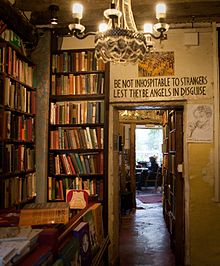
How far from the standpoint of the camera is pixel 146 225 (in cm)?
662

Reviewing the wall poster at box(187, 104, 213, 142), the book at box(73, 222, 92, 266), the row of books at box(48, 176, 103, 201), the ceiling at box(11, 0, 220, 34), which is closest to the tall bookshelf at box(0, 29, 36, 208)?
the row of books at box(48, 176, 103, 201)

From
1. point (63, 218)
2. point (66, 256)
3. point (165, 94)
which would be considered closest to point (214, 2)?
point (165, 94)

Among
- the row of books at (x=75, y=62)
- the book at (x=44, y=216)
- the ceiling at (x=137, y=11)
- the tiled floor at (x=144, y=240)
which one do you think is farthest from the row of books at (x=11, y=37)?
the tiled floor at (x=144, y=240)

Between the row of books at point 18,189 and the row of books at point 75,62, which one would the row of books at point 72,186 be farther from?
the row of books at point 75,62

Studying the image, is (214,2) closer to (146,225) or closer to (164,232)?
(164,232)

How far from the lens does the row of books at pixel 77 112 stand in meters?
4.36

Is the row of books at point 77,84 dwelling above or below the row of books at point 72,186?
above

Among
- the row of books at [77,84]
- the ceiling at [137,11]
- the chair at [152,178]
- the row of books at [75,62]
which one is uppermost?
the ceiling at [137,11]

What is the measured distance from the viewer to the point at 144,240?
5477 mm

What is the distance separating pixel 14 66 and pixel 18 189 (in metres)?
1.36

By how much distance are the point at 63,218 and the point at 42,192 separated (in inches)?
82.1

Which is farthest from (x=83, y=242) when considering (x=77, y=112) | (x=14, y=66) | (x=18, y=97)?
(x=77, y=112)

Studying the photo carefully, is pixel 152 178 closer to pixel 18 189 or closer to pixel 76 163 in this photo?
pixel 76 163

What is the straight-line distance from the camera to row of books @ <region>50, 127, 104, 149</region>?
4.36m
